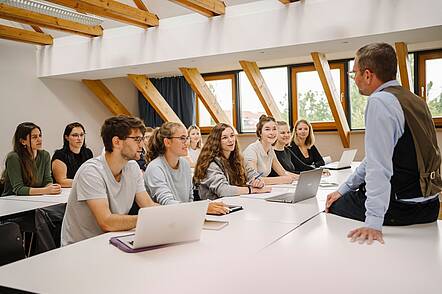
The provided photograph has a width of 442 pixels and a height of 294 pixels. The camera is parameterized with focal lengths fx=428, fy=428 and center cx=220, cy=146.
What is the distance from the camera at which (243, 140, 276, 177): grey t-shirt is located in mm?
3740

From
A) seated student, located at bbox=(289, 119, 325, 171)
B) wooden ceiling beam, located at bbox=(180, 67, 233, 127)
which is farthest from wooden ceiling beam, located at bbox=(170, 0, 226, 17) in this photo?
seated student, located at bbox=(289, 119, 325, 171)

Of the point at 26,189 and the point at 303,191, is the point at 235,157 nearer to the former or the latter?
the point at 303,191

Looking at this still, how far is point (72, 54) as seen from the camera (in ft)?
20.7

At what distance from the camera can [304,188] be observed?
2691 millimetres

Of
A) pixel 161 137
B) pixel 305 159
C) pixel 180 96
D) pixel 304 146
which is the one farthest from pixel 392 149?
pixel 180 96

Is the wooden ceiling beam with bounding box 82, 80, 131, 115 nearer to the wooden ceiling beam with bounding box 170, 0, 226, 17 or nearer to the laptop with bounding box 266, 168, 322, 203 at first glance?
the wooden ceiling beam with bounding box 170, 0, 226, 17

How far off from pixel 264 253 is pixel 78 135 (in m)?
2.73

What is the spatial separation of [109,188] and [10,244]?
21.6 inches

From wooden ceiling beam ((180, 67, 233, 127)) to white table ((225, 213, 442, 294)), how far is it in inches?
173

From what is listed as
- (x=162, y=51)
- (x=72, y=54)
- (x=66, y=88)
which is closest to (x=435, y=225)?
(x=162, y=51)

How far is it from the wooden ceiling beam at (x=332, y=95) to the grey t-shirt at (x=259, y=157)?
1790 millimetres

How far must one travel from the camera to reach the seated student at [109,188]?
2.03 m

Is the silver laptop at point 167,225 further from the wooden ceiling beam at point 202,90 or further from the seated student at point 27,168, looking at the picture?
the wooden ceiling beam at point 202,90

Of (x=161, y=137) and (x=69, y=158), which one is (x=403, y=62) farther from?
(x=69, y=158)
